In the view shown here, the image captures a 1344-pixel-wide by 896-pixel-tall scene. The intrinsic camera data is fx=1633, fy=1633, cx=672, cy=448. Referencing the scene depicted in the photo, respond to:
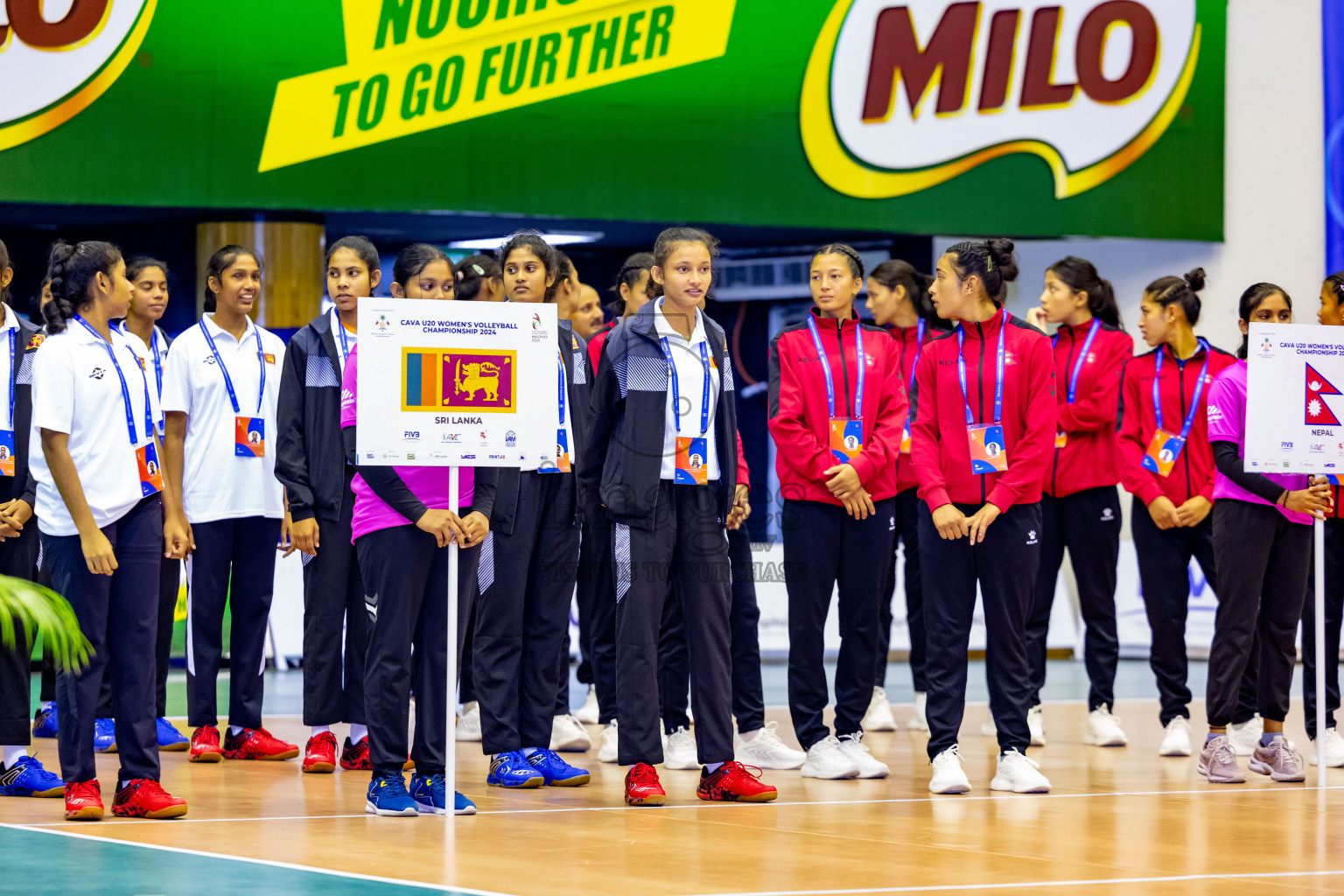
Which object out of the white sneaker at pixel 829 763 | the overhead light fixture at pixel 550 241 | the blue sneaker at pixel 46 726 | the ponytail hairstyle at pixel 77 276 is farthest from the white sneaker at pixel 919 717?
the overhead light fixture at pixel 550 241

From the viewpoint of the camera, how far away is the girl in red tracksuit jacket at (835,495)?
6.32 m

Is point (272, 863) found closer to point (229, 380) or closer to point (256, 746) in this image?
point (256, 746)

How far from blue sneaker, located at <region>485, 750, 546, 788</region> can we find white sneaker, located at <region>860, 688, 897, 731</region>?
7.90 feet

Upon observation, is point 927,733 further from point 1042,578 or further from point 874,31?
point 874,31

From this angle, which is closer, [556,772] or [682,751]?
[556,772]

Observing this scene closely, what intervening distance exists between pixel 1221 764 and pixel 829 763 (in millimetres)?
1520

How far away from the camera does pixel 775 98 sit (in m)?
12.0

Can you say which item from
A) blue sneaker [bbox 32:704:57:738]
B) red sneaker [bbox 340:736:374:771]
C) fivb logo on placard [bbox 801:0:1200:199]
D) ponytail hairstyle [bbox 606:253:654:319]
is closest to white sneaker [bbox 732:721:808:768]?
red sneaker [bbox 340:736:374:771]

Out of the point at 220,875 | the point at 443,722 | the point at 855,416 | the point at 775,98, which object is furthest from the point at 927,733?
the point at 775,98

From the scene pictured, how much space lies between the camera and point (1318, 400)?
6.16 metres

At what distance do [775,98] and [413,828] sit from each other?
8.01 m

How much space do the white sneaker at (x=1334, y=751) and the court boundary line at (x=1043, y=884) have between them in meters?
2.49

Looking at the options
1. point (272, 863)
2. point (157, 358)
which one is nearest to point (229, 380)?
point (157, 358)

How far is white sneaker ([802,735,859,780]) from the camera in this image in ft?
20.6
